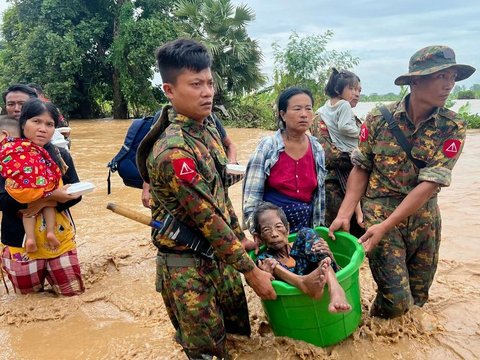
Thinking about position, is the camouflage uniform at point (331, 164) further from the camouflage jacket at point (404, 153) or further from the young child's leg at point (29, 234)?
the young child's leg at point (29, 234)

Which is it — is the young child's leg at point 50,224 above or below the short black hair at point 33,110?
below

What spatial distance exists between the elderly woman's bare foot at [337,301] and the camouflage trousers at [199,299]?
0.55m

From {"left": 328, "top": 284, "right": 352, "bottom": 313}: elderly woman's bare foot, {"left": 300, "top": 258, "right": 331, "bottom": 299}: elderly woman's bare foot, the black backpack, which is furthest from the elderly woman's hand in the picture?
the black backpack

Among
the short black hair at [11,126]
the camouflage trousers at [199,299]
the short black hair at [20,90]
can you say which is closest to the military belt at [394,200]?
the camouflage trousers at [199,299]

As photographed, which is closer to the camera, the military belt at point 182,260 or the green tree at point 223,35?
the military belt at point 182,260

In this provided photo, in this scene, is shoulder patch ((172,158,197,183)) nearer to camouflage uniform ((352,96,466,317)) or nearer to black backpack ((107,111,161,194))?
black backpack ((107,111,161,194))

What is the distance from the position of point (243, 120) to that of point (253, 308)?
15035 mm

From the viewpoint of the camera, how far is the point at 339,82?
12.3 feet

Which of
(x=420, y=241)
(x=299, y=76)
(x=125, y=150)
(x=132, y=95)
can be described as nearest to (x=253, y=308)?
(x=420, y=241)

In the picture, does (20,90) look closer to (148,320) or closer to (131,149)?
(131,149)

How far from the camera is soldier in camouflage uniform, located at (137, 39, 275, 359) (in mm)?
1852

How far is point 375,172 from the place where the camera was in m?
2.76

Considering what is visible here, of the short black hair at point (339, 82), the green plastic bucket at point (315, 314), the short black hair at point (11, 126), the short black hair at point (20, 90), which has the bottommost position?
the green plastic bucket at point (315, 314)

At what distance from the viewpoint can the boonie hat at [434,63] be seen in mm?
2330
